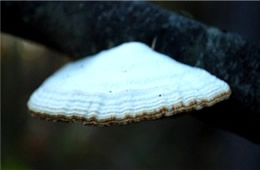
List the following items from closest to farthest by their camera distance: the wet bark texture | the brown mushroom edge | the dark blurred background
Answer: the brown mushroom edge < the wet bark texture < the dark blurred background

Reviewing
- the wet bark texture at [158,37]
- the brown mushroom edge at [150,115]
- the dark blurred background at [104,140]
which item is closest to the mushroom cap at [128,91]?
the brown mushroom edge at [150,115]

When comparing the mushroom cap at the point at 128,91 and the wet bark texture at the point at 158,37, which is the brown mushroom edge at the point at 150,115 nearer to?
the mushroom cap at the point at 128,91

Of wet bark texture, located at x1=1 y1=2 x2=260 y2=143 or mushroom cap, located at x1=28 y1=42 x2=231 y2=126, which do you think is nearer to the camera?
mushroom cap, located at x1=28 y1=42 x2=231 y2=126

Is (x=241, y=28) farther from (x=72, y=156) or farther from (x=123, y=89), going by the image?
(x=72, y=156)

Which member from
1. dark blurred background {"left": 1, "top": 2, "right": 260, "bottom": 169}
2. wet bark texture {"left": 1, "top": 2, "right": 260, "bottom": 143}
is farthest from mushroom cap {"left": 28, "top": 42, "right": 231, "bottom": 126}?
dark blurred background {"left": 1, "top": 2, "right": 260, "bottom": 169}

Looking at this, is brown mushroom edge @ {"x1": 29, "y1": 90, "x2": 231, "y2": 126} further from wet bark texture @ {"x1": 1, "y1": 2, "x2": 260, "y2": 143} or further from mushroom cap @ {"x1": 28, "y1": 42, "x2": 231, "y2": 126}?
wet bark texture @ {"x1": 1, "y1": 2, "x2": 260, "y2": 143}

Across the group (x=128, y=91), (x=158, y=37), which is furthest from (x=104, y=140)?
(x=128, y=91)
